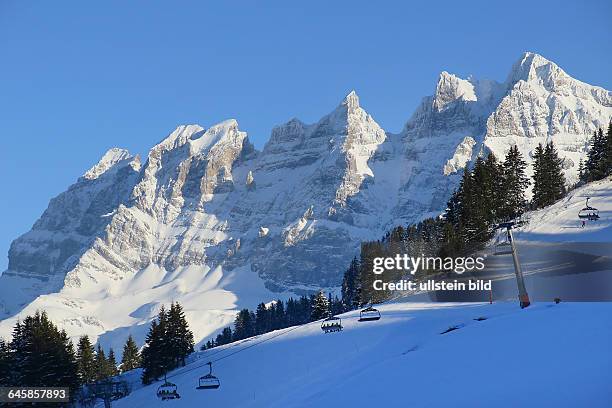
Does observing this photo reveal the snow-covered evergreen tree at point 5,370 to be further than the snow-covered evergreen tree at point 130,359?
No

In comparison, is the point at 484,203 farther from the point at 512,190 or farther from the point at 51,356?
the point at 51,356

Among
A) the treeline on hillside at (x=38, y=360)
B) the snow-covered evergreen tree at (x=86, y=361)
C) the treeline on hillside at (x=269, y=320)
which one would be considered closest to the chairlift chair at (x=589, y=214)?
the treeline on hillside at (x=38, y=360)

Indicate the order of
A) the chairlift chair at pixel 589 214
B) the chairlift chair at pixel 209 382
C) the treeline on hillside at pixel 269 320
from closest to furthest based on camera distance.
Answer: the chairlift chair at pixel 209 382
the chairlift chair at pixel 589 214
the treeline on hillside at pixel 269 320

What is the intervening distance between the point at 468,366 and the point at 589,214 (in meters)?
50.1

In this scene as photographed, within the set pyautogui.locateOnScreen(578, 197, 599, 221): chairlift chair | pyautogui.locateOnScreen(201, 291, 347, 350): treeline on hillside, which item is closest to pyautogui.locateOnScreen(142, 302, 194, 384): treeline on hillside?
pyautogui.locateOnScreen(578, 197, 599, 221): chairlift chair

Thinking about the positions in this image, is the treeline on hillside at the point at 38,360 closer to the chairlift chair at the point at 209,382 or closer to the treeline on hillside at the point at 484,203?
the chairlift chair at the point at 209,382

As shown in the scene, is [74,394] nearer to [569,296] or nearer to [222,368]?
[222,368]

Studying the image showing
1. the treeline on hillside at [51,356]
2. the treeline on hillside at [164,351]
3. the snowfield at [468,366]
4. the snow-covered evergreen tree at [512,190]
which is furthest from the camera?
the snow-covered evergreen tree at [512,190]

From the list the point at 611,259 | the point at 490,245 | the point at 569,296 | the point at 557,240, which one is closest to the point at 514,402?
the point at 569,296

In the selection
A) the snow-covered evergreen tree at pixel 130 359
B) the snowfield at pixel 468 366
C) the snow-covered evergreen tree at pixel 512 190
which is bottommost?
the snow-covered evergreen tree at pixel 130 359

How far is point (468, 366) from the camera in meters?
26.7

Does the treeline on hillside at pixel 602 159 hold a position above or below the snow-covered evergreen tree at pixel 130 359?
above

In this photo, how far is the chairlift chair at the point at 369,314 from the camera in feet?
187

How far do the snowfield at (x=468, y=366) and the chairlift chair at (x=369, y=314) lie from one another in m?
5.38
